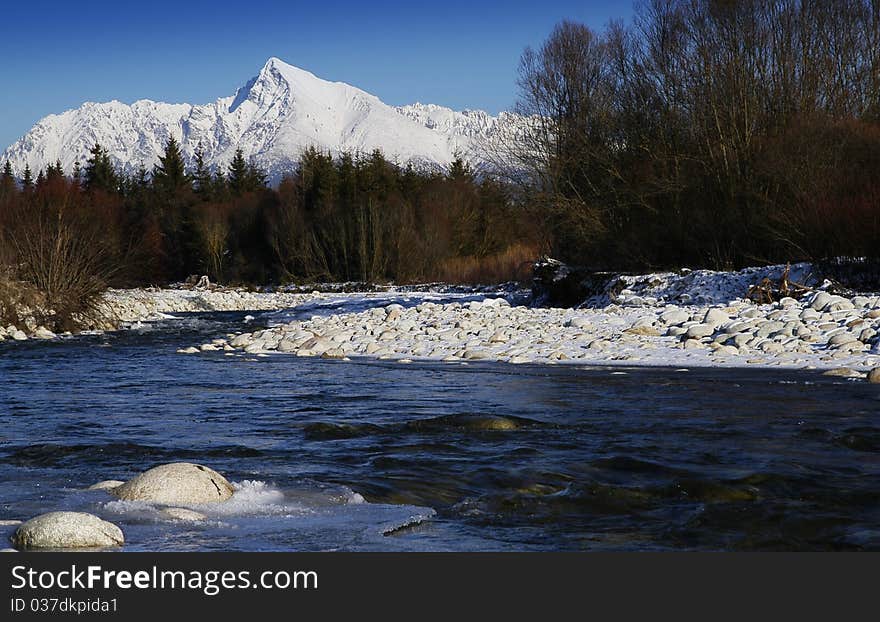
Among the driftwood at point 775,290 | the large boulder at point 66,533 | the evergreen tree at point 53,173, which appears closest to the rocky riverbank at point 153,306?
the driftwood at point 775,290

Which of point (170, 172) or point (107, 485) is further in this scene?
point (170, 172)

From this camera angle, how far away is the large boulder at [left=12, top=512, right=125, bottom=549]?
430 cm

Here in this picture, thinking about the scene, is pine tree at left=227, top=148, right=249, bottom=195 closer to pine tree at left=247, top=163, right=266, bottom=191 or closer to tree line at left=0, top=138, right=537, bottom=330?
pine tree at left=247, top=163, right=266, bottom=191

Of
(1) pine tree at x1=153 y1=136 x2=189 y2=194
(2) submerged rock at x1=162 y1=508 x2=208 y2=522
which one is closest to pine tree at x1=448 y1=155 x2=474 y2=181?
(1) pine tree at x1=153 y1=136 x2=189 y2=194

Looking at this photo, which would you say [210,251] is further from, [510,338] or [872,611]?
[872,611]

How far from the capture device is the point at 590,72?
84.3 feet

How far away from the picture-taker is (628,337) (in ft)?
45.1

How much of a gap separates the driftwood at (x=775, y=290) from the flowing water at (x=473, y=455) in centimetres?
569

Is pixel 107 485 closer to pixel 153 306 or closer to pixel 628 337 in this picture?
pixel 628 337

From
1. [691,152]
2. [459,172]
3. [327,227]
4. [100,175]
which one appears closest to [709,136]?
[691,152]

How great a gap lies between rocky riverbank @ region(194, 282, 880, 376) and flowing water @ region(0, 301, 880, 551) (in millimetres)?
990

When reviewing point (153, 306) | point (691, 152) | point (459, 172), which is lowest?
point (153, 306)

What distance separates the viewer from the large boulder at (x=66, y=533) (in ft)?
14.1

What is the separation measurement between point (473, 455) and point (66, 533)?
124 inches
